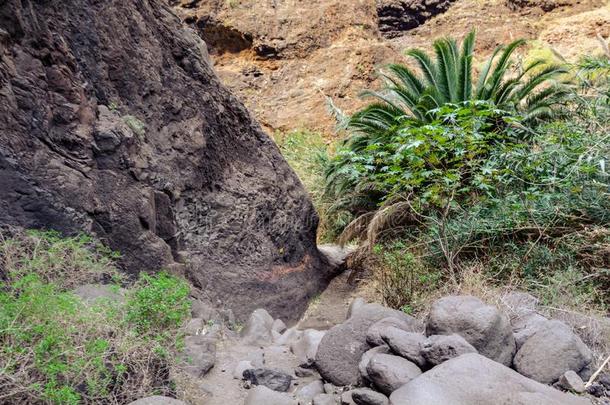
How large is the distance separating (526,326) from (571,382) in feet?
2.60

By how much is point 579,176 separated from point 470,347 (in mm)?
3134

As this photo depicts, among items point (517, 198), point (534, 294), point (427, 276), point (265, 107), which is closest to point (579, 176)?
point (517, 198)

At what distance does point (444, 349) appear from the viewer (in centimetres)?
418

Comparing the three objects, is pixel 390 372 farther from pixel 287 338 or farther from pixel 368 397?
pixel 287 338

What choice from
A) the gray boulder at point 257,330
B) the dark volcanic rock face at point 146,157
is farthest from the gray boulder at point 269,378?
the dark volcanic rock face at point 146,157

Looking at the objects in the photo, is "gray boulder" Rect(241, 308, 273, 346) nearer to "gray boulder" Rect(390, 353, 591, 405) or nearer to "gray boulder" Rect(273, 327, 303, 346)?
"gray boulder" Rect(273, 327, 303, 346)

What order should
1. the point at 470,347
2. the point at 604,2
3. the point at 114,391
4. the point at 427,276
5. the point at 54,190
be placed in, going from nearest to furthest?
the point at 114,391 < the point at 470,347 < the point at 54,190 < the point at 427,276 < the point at 604,2

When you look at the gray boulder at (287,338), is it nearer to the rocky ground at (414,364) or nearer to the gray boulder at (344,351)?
the rocky ground at (414,364)

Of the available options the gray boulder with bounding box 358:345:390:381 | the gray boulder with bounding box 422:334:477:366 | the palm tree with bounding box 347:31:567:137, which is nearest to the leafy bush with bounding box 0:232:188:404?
the gray boulder with bounding box 358:345:390:381

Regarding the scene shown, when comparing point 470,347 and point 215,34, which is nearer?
point 470,347

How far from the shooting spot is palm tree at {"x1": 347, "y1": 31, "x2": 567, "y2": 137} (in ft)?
31.2

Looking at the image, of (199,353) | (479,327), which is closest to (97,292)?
(199,353)

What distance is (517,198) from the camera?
710cm

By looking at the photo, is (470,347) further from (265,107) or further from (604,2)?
(604,2)
